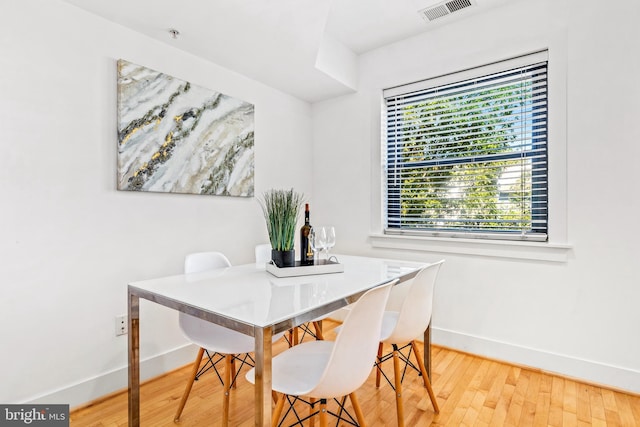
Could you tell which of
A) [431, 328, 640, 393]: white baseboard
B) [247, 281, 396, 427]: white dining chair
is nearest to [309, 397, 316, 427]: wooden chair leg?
[247, 281, 396, 427]: white dining chair

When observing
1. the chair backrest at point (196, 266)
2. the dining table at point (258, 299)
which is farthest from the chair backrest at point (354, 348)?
the chair backrest at point (196, 266)

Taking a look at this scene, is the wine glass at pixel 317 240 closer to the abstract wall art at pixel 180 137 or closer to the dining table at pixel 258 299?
the dining table at pixel 258 299

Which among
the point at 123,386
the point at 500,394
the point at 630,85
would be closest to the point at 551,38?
the point at 630,85

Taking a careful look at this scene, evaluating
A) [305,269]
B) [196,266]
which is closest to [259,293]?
[305,269]

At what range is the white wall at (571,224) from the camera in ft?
6.68

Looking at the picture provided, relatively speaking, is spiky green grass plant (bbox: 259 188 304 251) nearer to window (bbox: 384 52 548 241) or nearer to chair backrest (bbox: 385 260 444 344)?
chair backrest (bbox: 385 260 444 344)

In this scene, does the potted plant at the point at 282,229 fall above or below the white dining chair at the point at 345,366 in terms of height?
above

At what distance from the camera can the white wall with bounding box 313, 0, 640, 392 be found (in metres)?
2.04

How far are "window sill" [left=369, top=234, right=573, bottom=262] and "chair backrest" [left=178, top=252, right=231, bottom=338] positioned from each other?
1.51 m

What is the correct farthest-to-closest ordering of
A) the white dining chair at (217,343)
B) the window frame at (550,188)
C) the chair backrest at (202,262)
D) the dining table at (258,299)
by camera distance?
the window frame at (550,188), the chair backrest at (202,262), the white dining chair at (217,343), the dining table at (258,299)

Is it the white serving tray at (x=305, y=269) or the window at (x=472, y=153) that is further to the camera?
the window at (x=472, y=153)

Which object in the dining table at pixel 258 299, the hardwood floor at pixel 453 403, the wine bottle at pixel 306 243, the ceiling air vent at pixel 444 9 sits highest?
the ceiling air vent at pixel 444 9

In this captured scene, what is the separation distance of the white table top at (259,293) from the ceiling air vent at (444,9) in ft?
6.27

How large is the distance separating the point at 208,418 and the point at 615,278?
2.51 metres
